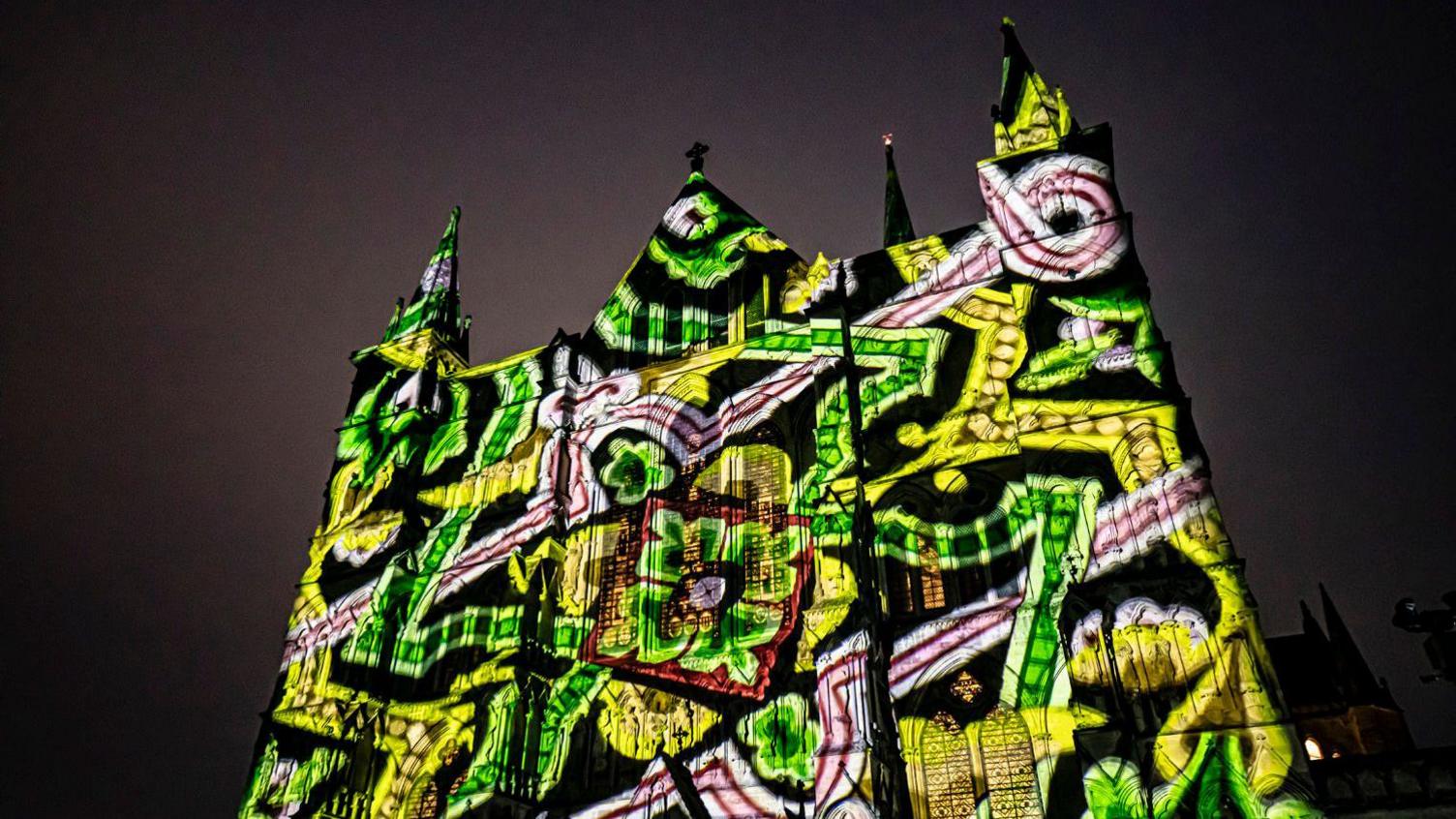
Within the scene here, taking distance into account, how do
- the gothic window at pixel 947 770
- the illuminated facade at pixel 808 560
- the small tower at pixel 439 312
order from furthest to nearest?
the small tower at pixel 439 312 → the gothic window at pixel 947 770 → the illuminated facade at pixel 808 560

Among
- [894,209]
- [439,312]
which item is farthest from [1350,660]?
[439,312]

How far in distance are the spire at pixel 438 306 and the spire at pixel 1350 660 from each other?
115 feet

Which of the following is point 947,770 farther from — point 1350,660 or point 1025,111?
point 1350,660

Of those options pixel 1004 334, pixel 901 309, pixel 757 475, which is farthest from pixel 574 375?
pixel 1004 334

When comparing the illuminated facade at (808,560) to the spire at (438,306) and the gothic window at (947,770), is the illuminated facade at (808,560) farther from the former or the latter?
the spire at (438,306)

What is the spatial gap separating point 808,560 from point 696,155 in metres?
14.5

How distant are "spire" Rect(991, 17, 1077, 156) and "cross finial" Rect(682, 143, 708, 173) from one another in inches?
353

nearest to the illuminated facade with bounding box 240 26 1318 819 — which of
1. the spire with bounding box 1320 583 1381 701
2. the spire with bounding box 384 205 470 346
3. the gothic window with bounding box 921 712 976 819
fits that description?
the gothic window with bounding box 921 712 976 819

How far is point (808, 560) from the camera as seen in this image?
21.3 metres

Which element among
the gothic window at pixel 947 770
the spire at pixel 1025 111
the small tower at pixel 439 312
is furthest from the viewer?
the small tower at pixel 439 312

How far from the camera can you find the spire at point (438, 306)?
1277 inches

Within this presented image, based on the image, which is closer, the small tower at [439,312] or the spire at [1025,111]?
the spire at [1025,111]

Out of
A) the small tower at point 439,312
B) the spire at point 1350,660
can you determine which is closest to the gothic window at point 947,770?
the small tower at point 439,312

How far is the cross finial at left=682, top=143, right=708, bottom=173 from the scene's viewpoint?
30645mm
